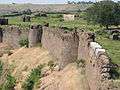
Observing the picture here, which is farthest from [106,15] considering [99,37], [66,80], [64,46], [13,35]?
[66,80]

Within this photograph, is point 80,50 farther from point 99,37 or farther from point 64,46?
point 99,37

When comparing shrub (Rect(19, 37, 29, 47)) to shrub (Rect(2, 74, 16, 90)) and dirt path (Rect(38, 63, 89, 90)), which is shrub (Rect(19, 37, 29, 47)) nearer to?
shrub (Rect(2, 74, 16, 90))

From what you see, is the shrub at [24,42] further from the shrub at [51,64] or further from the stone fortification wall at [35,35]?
the shrub at [51,64]

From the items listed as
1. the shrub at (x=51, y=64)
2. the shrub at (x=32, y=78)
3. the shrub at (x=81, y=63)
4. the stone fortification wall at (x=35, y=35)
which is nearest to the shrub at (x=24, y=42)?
the stone fortification wall at (x=35, y=35)

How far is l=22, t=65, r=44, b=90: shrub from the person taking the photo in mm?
36656

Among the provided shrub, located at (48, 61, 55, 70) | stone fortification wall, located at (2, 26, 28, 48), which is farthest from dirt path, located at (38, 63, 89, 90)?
stone fortification wall, located at (2, 26, 28, 48)

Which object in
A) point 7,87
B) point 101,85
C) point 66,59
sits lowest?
point 7,87

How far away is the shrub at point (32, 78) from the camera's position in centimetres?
3666

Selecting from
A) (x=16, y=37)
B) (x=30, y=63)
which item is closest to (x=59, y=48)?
(x=30, y=63)

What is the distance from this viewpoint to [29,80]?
37406 mm

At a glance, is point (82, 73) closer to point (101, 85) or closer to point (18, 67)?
point (101, 85)

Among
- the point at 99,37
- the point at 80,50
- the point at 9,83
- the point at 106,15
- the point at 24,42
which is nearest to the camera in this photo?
the point at 80,50

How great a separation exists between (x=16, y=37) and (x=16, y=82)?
1279 centimetres

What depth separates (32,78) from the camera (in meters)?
37.2
